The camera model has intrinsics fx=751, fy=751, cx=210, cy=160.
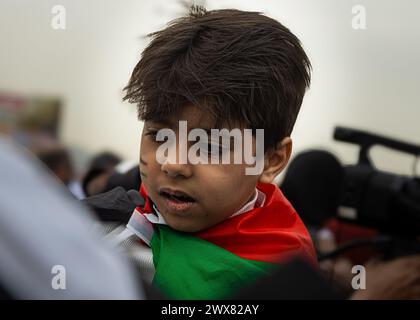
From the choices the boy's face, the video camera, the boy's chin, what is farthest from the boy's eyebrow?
the video camera

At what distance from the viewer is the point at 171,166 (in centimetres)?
82

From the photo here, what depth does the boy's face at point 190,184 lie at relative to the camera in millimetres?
833

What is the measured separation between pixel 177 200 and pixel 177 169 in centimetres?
5

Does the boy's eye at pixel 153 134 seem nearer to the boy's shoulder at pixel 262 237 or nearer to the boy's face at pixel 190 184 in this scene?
the boy's face at pixel 190 184

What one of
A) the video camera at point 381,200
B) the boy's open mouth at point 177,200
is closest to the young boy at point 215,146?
the boy's open mouth at point 177,200

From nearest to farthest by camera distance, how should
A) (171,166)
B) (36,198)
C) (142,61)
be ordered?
(36,198), (171,166), (142,61)

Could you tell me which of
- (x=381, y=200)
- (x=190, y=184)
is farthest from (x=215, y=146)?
(x=381, y=200)

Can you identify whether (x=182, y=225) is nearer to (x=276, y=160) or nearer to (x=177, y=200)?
(x=177, y=200)

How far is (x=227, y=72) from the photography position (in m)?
0.88

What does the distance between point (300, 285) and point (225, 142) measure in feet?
1.38

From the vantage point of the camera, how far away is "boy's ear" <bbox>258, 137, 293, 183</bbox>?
3.06 ft
